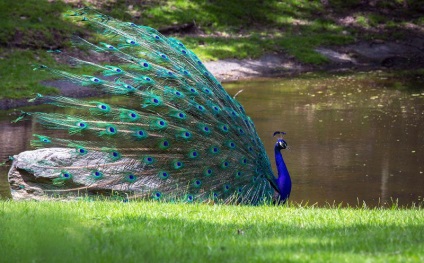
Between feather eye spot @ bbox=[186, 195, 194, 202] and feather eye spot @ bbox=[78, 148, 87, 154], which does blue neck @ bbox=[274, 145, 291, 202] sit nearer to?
feather eye spot @ bbox=[186, 195, 194, 202]

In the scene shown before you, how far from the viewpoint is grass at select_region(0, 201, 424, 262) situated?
509 cm

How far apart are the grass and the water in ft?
11.7

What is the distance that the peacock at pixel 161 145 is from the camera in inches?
371

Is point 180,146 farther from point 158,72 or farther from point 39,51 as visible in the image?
point 39,51

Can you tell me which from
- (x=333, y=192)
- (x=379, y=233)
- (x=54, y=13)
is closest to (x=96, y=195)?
(x=333, y=192)

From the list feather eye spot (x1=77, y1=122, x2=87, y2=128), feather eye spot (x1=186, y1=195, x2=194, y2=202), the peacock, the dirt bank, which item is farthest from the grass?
the dirt bank

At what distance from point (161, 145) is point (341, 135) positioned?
19.7 feet

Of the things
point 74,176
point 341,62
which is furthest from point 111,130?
point 341,62

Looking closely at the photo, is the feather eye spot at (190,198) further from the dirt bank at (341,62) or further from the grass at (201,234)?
the dirt bank at (341,62)

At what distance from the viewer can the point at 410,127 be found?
597 inches

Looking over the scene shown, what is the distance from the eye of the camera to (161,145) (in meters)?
9.48

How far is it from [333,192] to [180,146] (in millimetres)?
2579

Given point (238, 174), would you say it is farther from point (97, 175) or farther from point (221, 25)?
point (221, 25)

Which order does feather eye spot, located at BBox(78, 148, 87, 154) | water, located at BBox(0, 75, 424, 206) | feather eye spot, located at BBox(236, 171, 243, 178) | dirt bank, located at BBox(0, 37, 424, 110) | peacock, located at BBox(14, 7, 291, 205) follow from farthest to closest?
dirt bank, located at BBox(0, 37, 424, 110) < water, located at BBox(0, 75, 424, 206) < feather eye spot, located at BBox(236, 171, 243, 178) < peacock, located at BBox(14, 7, 291, 205) < feather eye spot, located at BBox(78, 148, 87, 154)
